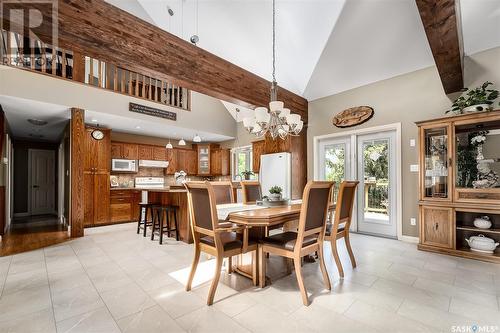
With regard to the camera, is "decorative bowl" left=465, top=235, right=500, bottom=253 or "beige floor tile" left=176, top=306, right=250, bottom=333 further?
"decorative bowl" left=465, top=235, right=500, bottom=253

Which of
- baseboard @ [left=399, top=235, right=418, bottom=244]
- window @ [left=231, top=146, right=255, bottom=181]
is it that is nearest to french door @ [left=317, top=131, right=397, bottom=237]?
baseboard @ [left=399, top=235, right=418, bottom=244]

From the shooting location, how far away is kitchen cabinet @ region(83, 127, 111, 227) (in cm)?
509

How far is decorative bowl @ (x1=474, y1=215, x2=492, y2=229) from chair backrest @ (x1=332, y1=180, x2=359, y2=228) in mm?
1838

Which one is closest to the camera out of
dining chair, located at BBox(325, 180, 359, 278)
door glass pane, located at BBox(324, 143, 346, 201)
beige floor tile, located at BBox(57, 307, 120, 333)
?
beige floor tile, located at BBox(57, 307, 120, 333)

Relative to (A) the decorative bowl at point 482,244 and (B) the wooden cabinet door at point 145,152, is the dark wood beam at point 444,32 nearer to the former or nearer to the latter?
(A) the decorative bowl at point 482,244

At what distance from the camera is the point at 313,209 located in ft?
7.16

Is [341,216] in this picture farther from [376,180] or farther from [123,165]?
[123,165]

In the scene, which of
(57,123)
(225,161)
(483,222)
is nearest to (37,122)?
(57,123)

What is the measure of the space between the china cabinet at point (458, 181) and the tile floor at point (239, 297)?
1.27ft

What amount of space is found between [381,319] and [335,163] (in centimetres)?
352

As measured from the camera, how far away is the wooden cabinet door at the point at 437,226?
3.26 meters

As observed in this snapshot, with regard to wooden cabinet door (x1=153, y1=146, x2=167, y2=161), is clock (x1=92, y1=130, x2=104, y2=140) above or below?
above

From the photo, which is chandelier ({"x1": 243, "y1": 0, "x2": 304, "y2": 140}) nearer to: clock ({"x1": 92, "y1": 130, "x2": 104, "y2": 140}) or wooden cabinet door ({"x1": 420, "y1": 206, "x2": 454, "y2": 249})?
wooden cabinet door ({"x1": 420, "y1": 206, "x2": 454, "y2": 249})

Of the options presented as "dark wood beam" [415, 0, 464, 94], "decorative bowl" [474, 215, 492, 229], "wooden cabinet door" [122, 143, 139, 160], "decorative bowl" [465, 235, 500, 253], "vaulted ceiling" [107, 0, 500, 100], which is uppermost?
"vaulted ceiling" [107, 0, 500, 100]
